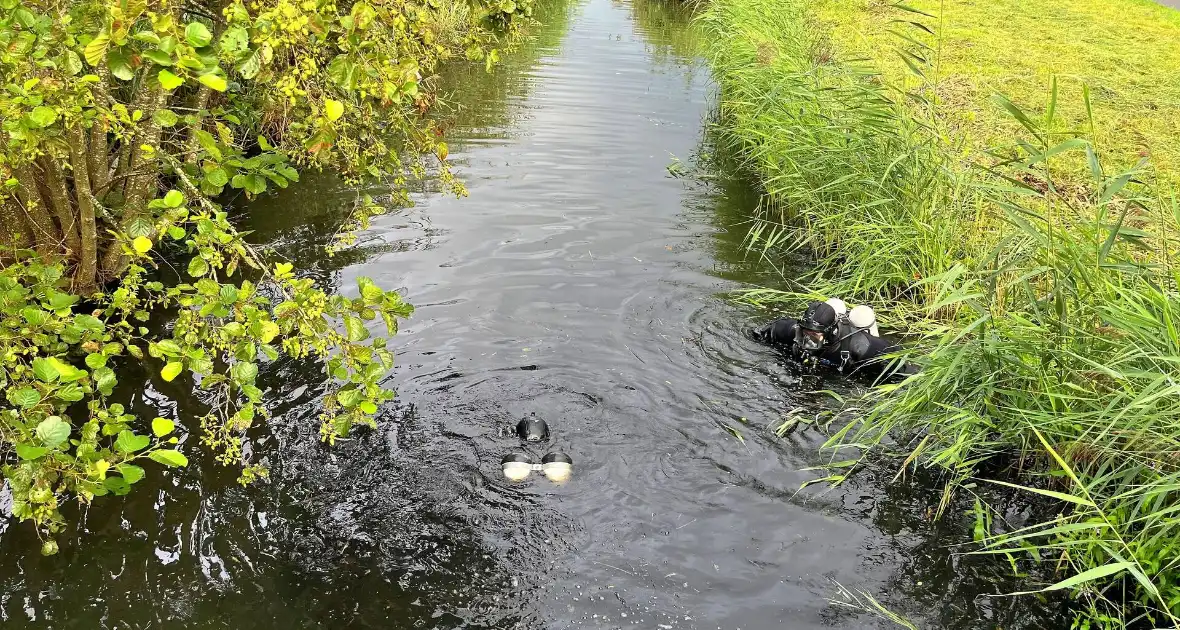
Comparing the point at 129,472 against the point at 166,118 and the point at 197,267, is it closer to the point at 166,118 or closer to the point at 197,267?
the point at 197,267

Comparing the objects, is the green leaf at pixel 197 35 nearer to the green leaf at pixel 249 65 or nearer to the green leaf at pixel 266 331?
the green leaf at pixel 249 65

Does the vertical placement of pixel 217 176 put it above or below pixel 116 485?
above

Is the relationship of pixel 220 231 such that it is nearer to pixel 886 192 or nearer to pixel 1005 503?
pixel 1005 503

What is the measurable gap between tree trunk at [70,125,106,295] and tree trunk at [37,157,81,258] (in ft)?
0.19

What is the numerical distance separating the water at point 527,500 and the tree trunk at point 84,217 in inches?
34.2

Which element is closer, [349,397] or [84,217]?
[349,397]

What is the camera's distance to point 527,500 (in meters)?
4.73

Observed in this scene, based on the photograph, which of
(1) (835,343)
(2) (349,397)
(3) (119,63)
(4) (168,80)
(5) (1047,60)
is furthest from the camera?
(5) (1047,60)

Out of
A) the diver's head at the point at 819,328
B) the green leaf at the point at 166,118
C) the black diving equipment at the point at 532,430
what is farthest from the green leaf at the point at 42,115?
the diver's head at the point at 819,328

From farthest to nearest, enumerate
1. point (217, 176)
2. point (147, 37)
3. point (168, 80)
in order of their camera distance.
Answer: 1. point (217, 176)
2. point (168, 80)
3. point (147, 37)

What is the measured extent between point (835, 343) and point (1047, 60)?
8904mm

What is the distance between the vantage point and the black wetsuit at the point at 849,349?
5957 millimetres

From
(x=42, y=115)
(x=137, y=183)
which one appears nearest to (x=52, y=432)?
(x=42, y=115)

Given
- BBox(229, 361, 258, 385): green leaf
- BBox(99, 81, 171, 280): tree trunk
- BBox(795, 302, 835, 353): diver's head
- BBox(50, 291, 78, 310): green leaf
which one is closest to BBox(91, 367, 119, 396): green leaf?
BBox(50, 291, 78, 310): green leaf
